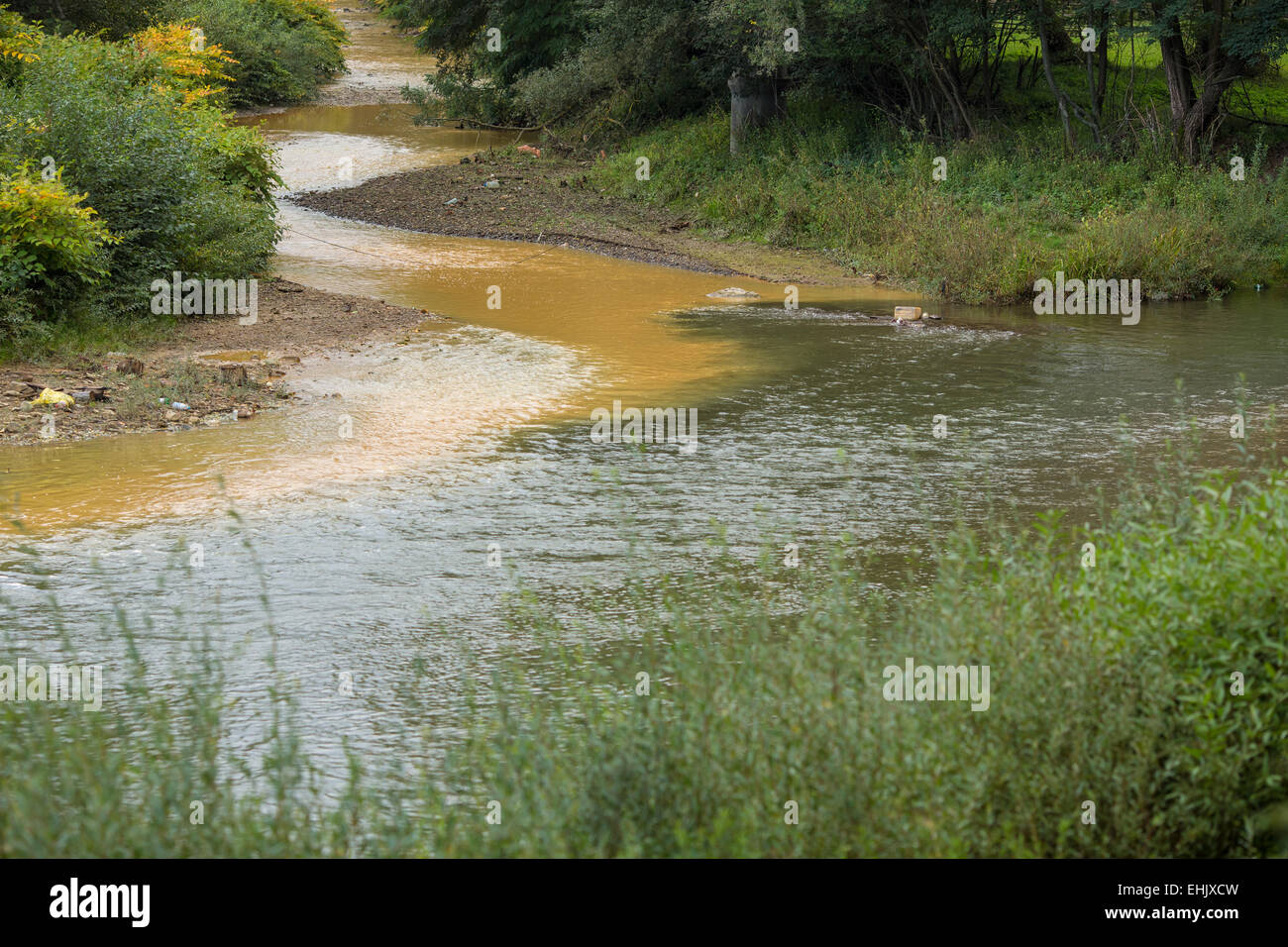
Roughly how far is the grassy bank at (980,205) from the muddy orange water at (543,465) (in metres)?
0.84

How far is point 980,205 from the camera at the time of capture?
66.4 ft

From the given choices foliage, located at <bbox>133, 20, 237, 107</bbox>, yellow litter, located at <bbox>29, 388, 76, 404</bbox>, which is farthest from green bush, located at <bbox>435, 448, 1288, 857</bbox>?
foliage, located at <bbox>133, 20, 237, 107</bbox>

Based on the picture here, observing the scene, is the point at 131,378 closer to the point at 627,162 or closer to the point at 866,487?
the point at 866,487

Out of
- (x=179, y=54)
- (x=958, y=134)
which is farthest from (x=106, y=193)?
(x=958, y=134)

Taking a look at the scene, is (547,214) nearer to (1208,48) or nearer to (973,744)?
(1208,48)

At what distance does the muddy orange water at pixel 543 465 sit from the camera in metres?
7.41

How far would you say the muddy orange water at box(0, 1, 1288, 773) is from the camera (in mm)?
7410

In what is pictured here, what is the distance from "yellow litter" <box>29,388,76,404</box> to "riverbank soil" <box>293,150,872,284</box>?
10705mm

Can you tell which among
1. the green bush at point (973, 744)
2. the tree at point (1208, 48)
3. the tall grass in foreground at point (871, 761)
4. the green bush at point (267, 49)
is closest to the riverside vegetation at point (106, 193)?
the tall grass in foreground at point (871, 761)

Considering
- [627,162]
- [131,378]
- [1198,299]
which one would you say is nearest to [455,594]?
[131,378]

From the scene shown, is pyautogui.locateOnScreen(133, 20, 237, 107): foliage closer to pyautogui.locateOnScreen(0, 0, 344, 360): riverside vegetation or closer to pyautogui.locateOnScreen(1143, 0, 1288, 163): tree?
pyautogui.locateOnScreen(0, 0, 344, 360): riverside vegetation

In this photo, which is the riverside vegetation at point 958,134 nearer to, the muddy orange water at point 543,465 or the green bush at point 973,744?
the muddy orange water at point 543,465

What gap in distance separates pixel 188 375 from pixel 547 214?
1258 centimetres
